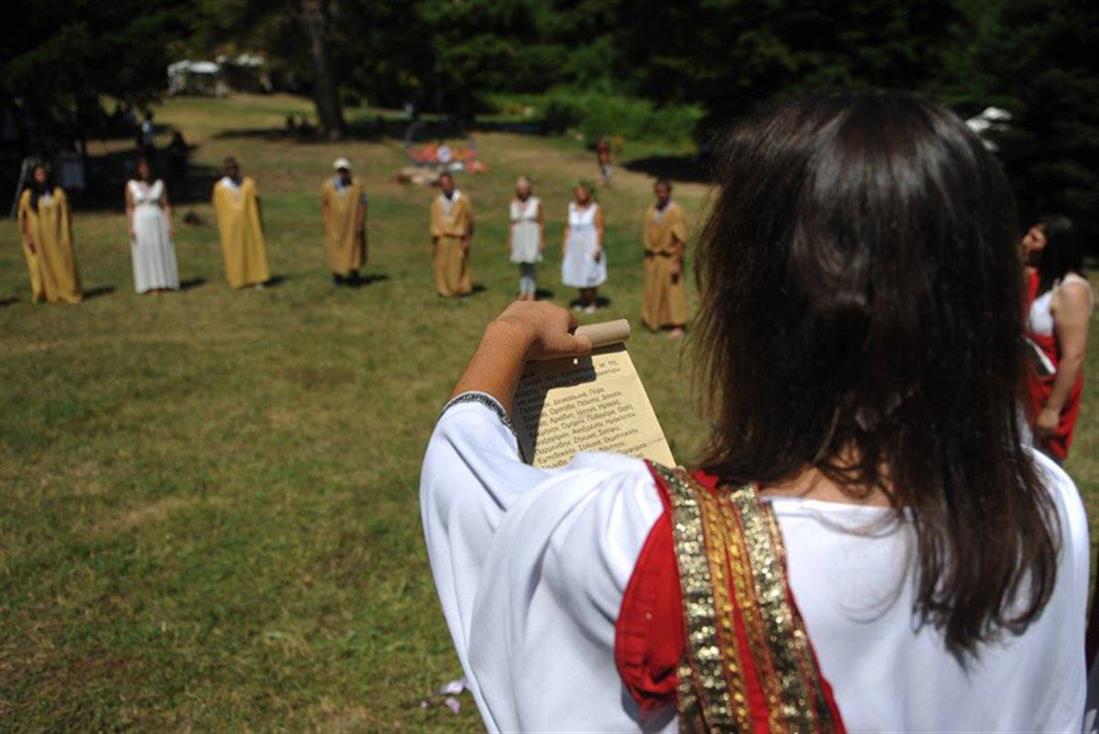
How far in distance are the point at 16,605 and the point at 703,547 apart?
196 inches

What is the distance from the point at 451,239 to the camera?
13.4 m

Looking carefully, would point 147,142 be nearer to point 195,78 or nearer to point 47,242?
point 47,242

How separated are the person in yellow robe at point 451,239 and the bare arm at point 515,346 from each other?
11.9 metres

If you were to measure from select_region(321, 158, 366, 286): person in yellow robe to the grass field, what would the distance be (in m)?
0.50

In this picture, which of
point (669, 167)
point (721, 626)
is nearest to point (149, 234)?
point (721, 626)

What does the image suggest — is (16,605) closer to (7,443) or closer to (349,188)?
(7,443)

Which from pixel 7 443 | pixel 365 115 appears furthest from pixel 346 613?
pixel 365 115

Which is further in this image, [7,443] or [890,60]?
[890,60]

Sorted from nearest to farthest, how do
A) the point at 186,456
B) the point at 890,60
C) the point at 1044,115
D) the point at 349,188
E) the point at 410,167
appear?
the point at 186,456
the point at 349,188
the point at 1044,115
the point at 890,60
the point at 410,167

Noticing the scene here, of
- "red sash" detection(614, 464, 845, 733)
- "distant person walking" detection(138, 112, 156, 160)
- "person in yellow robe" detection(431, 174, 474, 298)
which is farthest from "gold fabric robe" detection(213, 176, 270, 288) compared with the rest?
"distant person walking" detection(138, 112, 156, 160)

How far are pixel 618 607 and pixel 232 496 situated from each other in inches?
228

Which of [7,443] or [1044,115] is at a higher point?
[1044,115]

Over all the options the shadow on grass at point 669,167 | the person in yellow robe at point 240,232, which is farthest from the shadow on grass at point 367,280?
the shadow on grass at point 669,167

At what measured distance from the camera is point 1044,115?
665 inches
